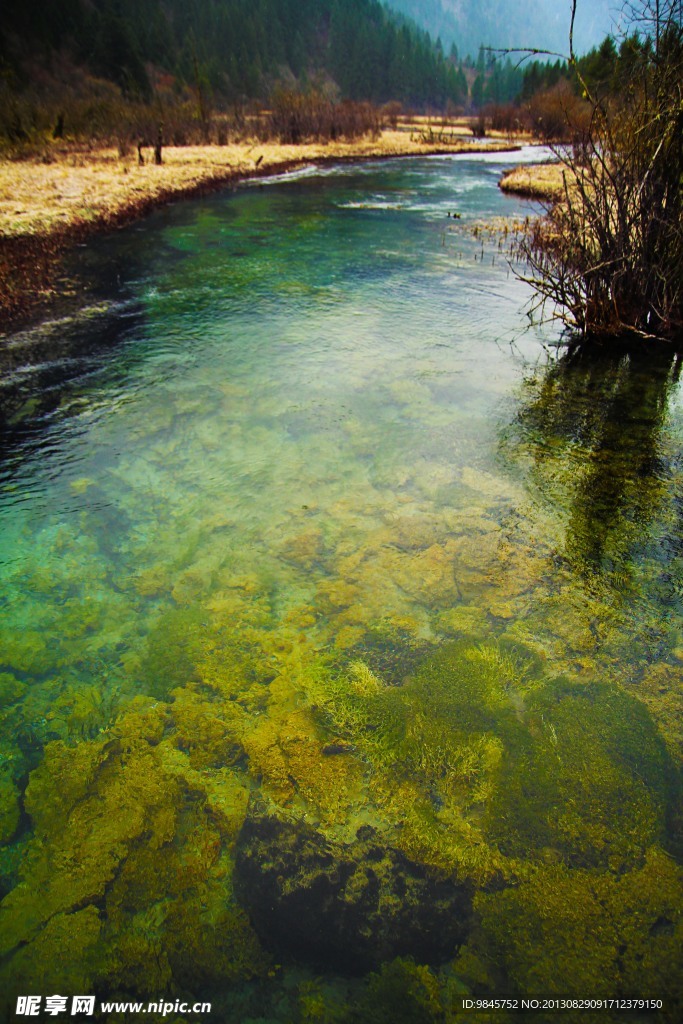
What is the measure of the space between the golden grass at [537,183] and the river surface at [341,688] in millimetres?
14363

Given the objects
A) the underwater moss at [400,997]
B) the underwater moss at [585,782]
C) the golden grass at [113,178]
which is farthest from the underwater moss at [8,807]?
the golden grass at [113,178]


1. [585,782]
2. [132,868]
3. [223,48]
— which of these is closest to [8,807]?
[132,868]

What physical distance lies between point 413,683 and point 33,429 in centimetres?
578

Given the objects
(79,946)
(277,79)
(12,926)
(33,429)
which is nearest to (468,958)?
(79,946)

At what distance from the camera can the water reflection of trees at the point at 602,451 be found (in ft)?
16.8

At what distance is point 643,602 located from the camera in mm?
4410

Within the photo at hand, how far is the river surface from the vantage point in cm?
257

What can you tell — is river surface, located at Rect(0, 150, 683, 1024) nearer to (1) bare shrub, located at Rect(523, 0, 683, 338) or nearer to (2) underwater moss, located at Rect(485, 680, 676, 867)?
(2) underwater moss, located at Rect(485, 680, 676, 867)

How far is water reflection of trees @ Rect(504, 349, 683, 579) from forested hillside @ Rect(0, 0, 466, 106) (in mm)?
33133

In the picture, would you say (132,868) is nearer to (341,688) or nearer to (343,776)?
(343,776)

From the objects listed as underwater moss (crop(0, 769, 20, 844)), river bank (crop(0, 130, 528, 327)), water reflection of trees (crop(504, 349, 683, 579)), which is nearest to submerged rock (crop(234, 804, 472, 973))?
underwater moss (crop(0, 769, 20, 844))

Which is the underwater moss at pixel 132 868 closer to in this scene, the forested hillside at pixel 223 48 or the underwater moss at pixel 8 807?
the underwater moss at pixel 8 807

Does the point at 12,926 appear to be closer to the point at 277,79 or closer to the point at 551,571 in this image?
the point at 551,571

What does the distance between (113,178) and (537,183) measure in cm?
1525
